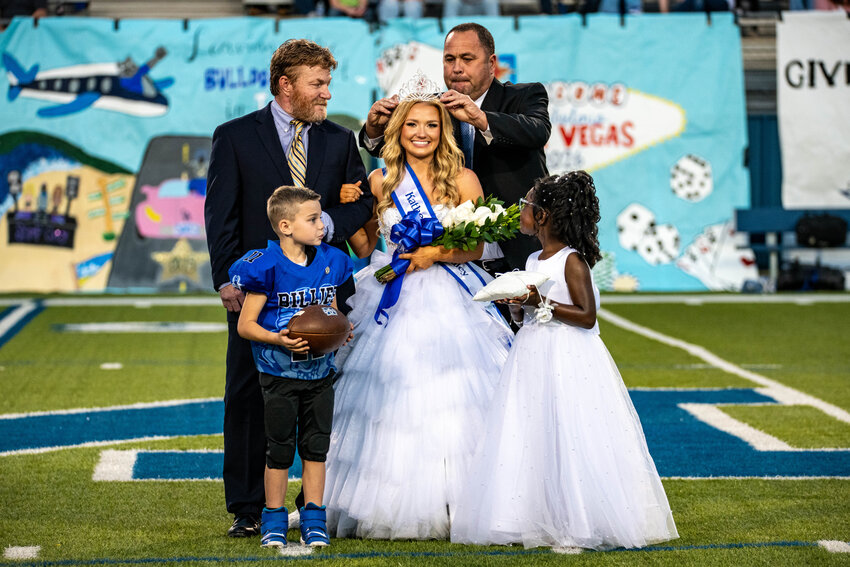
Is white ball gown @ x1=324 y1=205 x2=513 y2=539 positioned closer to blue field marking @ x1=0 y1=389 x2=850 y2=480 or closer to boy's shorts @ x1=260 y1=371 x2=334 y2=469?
boy's shorts @ x1=260 y1=371 x2=334 y2=469

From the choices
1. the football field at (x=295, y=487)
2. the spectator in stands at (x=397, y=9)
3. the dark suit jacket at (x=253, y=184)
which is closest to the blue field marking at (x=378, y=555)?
the football field at (x=295, y=487)

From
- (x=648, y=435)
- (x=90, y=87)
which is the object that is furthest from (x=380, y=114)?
(x=90, y=87)

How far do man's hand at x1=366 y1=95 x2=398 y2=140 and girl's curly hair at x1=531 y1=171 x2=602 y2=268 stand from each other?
0.70 metres

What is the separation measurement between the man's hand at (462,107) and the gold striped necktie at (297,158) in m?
0.58

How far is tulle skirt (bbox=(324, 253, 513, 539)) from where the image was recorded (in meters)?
4.62

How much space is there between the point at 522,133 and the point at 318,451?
60.9 inches

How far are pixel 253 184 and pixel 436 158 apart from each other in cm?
74

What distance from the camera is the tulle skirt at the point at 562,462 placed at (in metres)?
4.46

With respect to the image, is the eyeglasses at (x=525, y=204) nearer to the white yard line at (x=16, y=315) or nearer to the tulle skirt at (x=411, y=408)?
the tulle skirt at (x=411, y=408)

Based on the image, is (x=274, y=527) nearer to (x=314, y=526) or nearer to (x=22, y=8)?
(x=314, y=526)

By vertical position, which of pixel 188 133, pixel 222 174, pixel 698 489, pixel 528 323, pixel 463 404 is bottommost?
pixel 698 489

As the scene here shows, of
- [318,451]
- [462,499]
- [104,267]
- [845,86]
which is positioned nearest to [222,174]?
[318,451]

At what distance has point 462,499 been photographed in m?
4.57

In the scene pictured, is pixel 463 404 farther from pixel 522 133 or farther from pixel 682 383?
pixel 682 383
